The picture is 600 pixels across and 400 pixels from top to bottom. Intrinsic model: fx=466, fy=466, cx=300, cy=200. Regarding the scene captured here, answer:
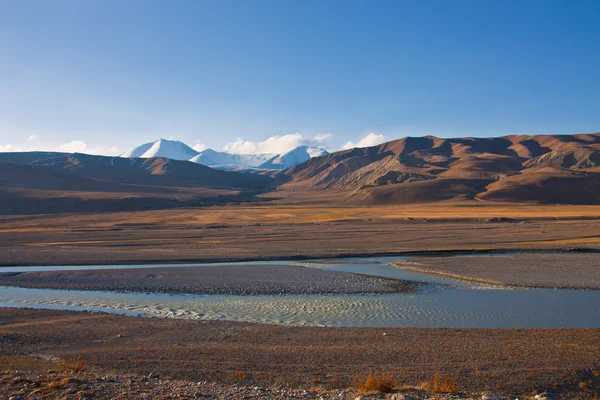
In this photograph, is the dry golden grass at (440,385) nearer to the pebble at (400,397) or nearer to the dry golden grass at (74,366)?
the pebble at (400,397)

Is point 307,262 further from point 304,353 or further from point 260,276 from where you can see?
point 304,353

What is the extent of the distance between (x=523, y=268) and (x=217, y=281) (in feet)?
69.2

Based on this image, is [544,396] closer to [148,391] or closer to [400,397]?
[400,397]

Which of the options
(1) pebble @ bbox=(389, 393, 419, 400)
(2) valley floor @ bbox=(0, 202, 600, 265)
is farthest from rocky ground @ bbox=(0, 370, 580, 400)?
(2) valley floor @ bbox=(0, 202, 600, 265)

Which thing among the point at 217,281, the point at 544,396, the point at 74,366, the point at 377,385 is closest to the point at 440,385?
the point at 377,385

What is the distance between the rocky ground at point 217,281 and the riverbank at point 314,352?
859cm

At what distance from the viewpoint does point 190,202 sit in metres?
138

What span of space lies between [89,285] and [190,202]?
110433 millimetres

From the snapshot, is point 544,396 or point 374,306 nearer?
point 544,396

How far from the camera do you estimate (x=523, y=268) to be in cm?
3259

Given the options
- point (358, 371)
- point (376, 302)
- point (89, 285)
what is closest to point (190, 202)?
point (89, 285)

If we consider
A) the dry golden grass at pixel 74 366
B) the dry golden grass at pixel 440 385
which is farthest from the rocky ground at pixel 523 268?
the dry golden grass at pixel 74 366

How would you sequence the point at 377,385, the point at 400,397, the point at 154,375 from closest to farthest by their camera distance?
1. the point at 400,397
2. the point at 377,385
3. the point at 154,375

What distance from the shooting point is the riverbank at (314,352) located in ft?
39.5
